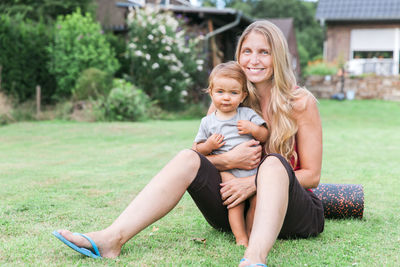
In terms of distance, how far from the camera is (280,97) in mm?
3020

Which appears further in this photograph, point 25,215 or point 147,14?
point 147,14

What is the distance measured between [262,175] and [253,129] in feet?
1.37

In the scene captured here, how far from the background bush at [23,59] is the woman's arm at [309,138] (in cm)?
1072

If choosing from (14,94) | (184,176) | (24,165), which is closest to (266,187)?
(184,176)

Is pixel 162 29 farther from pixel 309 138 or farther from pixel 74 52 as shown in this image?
pixel 309 138

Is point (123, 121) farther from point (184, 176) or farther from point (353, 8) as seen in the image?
point (353, 8)

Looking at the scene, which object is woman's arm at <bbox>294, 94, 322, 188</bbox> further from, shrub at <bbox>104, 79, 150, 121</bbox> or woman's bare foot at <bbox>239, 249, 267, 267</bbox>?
shrub at <bbox>104, 79, 150, 121</bbox>

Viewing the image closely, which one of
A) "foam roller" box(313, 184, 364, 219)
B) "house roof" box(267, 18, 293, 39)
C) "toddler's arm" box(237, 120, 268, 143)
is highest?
"house roof" box(267, 18, 293, 39)

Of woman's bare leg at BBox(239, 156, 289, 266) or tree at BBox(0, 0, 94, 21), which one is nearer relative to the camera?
woman's bare leg at BBox(239, 156, 289, 266)

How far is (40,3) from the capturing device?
1741 centimetres

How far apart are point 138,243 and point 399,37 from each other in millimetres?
23062

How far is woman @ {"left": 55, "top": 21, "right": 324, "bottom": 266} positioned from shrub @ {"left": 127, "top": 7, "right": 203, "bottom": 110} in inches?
423

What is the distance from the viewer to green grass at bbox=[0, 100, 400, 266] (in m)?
2.77

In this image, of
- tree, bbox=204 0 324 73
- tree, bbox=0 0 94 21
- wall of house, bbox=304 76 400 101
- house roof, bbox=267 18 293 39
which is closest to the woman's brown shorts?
tree, bbox=0 0 94 21
